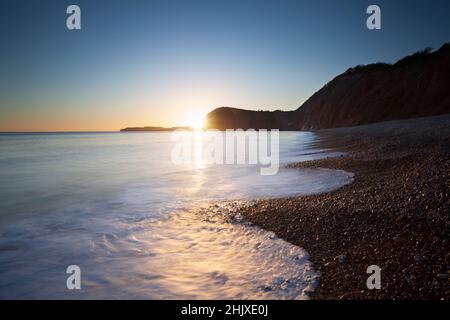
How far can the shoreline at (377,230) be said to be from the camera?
3.75 m

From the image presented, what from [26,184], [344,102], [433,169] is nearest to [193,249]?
[433,169]

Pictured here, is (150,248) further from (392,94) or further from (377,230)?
(392,94)

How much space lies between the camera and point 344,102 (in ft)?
260

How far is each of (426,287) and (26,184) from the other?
17.9 m

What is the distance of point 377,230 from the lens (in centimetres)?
515

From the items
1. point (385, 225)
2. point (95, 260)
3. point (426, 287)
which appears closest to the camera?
point (426, 287)

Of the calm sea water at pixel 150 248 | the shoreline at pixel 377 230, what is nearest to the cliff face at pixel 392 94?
the shoreline at pixel 377 230

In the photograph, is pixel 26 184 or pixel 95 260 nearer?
pixel 95 260

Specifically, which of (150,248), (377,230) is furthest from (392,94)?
(150,248)

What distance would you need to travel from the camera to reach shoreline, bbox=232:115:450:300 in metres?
3.75

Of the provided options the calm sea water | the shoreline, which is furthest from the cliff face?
the calm sea water

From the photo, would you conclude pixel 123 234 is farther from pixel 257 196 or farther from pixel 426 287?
pixel 426 287

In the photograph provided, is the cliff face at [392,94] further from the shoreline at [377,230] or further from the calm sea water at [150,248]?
the calm sea water at [150,248]
